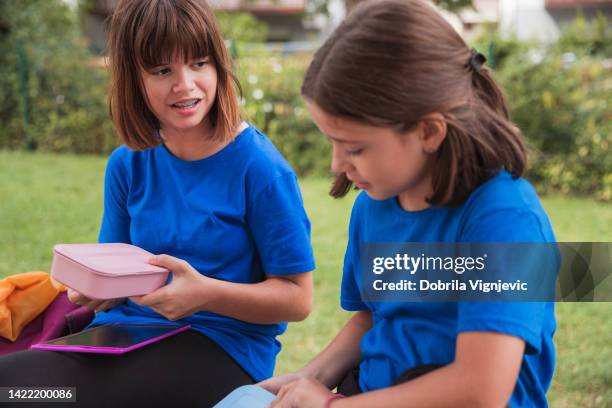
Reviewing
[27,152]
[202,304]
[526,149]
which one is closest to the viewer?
[526,149]

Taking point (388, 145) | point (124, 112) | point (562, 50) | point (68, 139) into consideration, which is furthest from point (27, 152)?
point (388, 145)

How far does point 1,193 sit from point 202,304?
5.48 metres

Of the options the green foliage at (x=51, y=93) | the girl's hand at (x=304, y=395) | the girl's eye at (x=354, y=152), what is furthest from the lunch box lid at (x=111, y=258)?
the green foliage at (x=51, y=93)

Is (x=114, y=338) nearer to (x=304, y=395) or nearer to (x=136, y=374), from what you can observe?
(x=136, y=374)

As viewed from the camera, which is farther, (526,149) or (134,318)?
(134,318)

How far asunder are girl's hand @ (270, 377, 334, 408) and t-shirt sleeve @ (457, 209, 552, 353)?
295 millimetres

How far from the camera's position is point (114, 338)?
179 cm

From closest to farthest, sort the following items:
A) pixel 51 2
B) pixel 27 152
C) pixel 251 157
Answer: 1. pixel 251 157
2. pixel 27 152
3. pixel 51 2

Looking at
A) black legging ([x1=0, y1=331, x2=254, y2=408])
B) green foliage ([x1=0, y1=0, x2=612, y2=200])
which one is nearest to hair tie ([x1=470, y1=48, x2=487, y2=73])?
black legging ([x1=0, y1=331, x2=254, y2=408])

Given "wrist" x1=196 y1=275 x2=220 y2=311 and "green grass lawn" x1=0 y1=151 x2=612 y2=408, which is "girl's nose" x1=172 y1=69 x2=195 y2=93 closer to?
"wrist" x1=196 y1=275 x2=220 y2=311

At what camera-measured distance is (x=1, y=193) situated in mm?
6664

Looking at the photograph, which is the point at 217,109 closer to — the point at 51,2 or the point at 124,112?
the point at 124,112

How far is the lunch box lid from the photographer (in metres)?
1.65

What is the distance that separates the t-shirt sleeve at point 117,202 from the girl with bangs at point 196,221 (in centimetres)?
5
